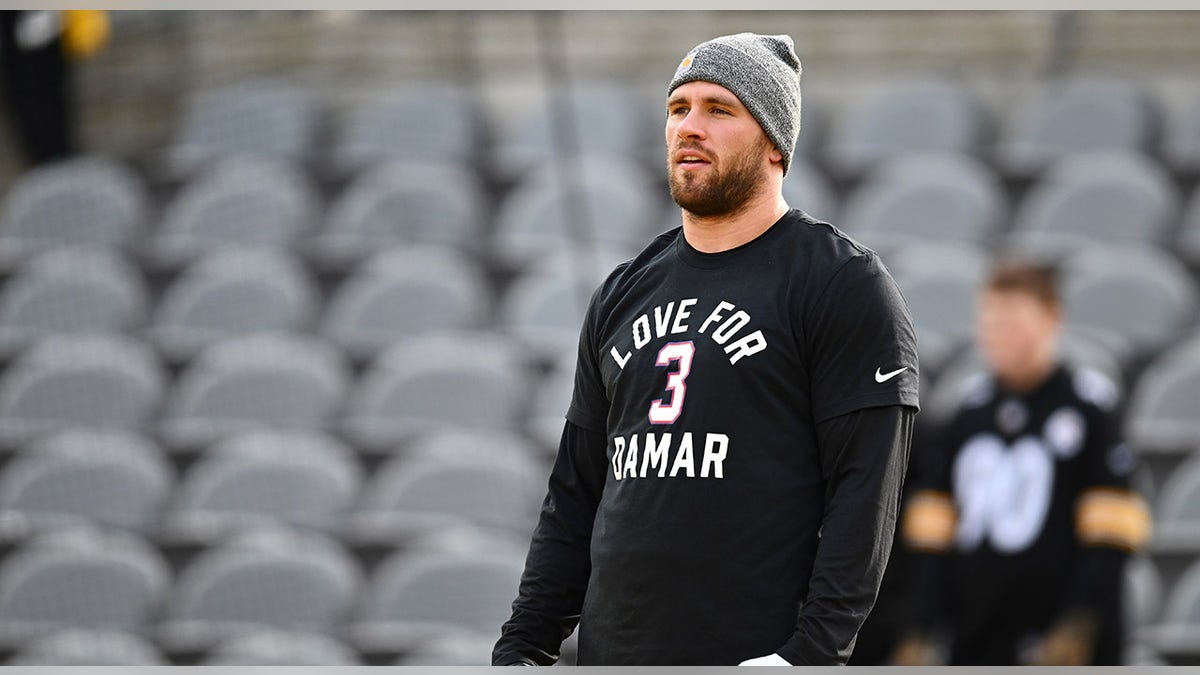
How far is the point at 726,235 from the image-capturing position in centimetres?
177

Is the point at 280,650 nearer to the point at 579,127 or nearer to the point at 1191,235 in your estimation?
the point at 579,127

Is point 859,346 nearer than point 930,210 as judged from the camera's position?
Yes

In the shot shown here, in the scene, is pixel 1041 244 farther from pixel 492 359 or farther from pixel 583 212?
pixel 492 359

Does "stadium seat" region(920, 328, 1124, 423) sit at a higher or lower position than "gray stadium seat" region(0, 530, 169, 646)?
higher

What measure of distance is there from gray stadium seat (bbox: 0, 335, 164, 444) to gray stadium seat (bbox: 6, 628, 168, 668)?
117 cm

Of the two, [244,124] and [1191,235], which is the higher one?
[244,124]

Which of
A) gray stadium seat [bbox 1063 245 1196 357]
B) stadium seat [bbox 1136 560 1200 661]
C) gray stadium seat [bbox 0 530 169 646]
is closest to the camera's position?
stadium seat [bbox 1136 560 1200 661]

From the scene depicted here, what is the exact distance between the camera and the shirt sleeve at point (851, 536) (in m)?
1.56

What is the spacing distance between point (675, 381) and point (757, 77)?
15.4 inches

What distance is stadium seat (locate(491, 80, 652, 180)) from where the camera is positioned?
731cm

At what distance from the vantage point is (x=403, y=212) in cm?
688

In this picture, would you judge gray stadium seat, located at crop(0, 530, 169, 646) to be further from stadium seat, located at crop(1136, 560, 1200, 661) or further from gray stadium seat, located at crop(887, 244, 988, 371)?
stadium seat, located at crop(1136, 560, 1200, 661)

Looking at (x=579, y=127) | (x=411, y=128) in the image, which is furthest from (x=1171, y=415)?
(x=411, y=128)

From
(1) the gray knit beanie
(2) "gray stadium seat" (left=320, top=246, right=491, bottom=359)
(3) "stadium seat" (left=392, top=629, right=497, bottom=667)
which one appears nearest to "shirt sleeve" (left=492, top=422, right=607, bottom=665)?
(1) the gray knit beanie
